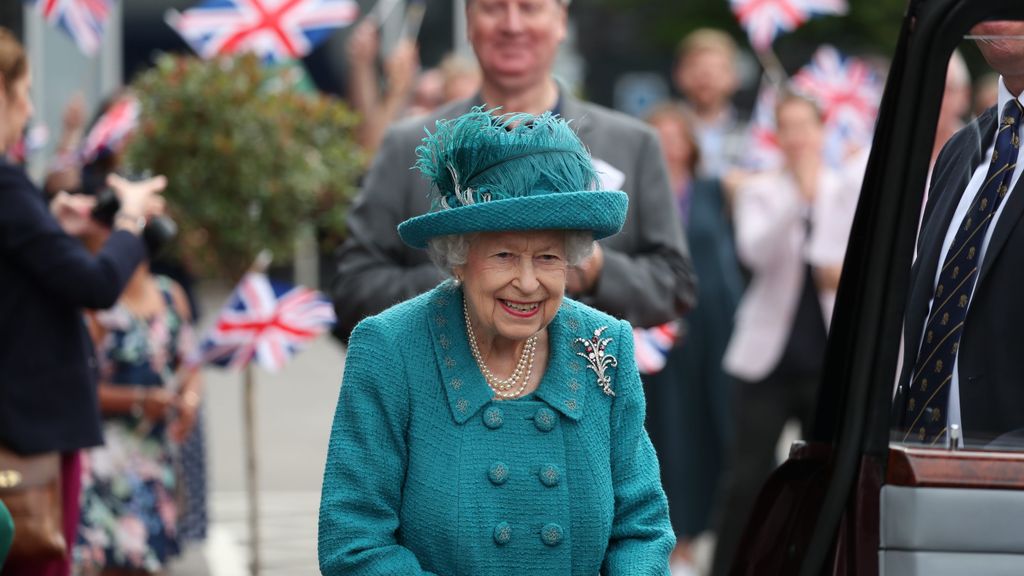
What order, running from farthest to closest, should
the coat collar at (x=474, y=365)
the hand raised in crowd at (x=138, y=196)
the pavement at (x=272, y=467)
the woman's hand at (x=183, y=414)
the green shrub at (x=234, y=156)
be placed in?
the pavement at (x=272, y=467)
the green shrub at (x=234, y=156)
the woman's hand at (x=183, y=414)
the hand raised in crowd at (x=138, y=196)
the coat collar at (x=474, y=365)

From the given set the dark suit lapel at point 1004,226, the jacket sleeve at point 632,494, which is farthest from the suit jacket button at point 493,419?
the dark suit lapel at point 1004,226

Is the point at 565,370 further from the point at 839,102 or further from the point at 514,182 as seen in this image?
the point at 839,102

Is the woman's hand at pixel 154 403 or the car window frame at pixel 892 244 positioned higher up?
the car window frame at pixel 892 244

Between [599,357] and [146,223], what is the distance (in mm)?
2973

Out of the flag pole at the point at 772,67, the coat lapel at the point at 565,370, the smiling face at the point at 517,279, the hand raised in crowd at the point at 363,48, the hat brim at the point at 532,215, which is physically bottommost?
the coat lapel at the point at 565,370

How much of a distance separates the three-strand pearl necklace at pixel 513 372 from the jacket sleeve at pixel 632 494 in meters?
0.16

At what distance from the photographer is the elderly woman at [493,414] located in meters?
3.10

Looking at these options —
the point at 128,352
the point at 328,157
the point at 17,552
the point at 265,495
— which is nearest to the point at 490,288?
the point at 17,552

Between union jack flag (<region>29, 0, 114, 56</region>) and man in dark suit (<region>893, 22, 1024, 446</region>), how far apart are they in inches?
206

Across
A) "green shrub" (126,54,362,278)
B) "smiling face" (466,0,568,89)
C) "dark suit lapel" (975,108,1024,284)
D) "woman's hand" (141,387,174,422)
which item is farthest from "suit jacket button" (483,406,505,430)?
"green shrub" (126,54,362,278)

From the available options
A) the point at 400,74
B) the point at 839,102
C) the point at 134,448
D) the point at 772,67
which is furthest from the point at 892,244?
the point at 772,67

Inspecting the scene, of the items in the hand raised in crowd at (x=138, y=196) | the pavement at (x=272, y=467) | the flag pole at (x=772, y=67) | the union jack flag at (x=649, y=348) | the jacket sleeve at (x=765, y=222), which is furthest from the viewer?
the flag pole at (x=772, y=67)

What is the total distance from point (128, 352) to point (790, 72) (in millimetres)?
22580

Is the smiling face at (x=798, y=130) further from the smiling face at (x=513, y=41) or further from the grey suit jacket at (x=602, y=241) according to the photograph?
the smiling face at (x=513, y=41)
